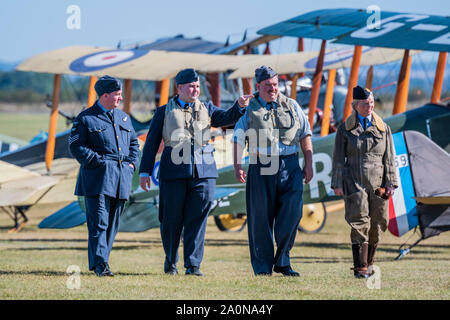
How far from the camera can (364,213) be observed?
21.7 ft

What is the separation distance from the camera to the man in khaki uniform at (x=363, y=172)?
6.63 m

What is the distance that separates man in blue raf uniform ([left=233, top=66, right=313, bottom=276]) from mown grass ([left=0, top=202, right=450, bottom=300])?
0.96 feet

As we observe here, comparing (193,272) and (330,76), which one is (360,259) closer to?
(193,272)

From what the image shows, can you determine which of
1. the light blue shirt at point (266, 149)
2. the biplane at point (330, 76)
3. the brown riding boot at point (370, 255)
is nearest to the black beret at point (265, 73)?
the light blue shirt at point (266, 149)

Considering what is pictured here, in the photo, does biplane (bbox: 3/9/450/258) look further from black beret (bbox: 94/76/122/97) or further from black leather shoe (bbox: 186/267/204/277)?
black beret (bbox: 94/76/122/97)

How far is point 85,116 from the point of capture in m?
6.71

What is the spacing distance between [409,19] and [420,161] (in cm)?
394

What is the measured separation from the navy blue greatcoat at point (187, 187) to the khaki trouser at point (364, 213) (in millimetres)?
1071

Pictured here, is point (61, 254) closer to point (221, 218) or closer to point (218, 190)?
point (218, 190)

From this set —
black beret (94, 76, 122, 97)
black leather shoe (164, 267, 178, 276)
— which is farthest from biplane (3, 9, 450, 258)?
black beret (94, 76, 122, 97)

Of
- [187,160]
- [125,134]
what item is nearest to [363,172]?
[187,160]

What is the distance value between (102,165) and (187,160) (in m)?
0.66

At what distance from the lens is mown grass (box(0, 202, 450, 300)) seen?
18.7 ft
